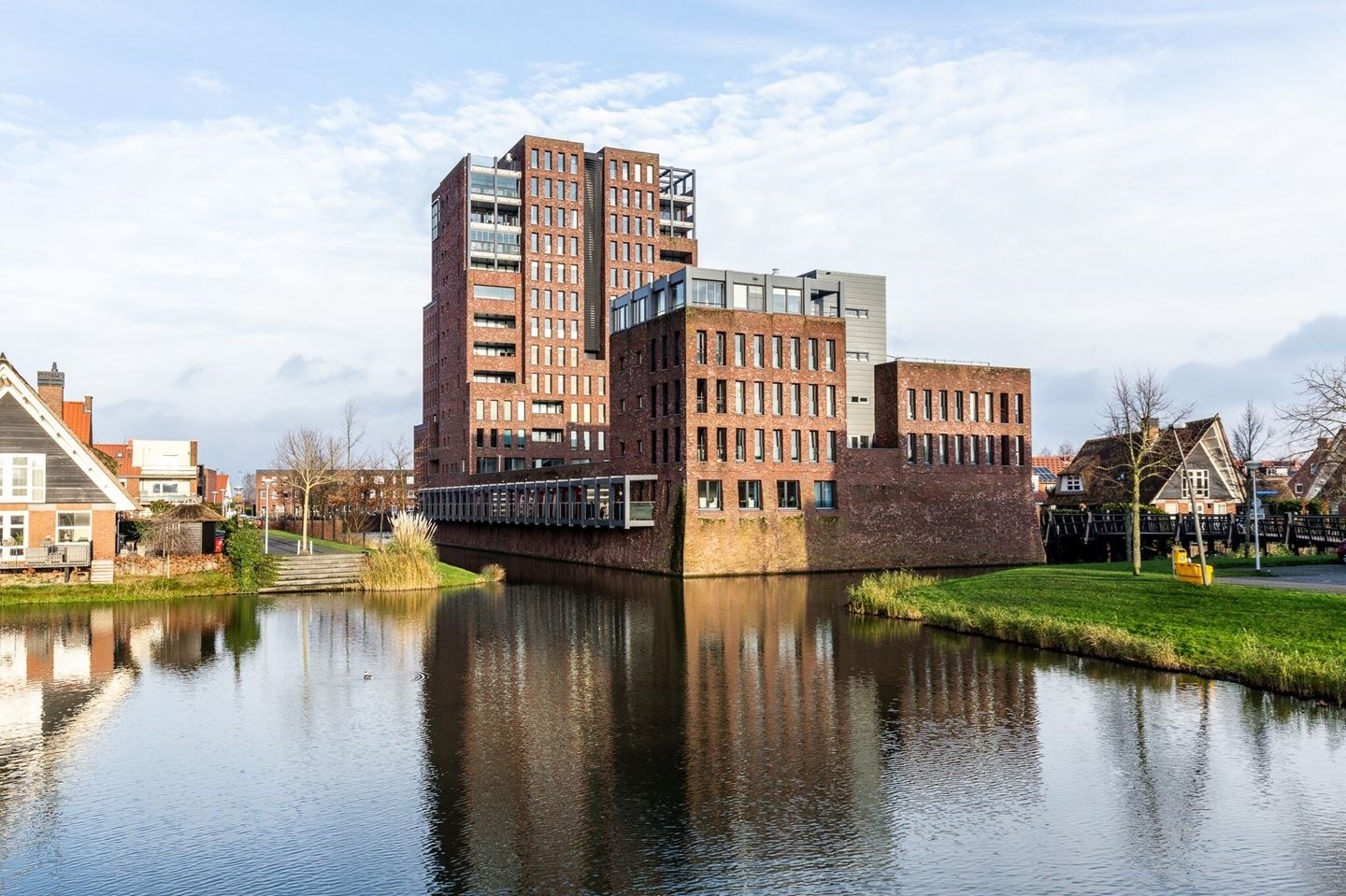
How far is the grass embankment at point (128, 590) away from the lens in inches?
1500

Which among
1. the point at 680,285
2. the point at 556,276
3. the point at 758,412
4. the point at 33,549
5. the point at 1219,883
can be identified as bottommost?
the point at 1219,883

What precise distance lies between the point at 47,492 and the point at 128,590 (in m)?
5.32

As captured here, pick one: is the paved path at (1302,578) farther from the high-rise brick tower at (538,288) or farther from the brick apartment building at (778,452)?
the high-rise brick tower at (538,288)

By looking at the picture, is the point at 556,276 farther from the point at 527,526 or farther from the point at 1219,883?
the point at 1219,883

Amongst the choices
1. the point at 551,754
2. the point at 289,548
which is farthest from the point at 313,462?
the point at 551,754

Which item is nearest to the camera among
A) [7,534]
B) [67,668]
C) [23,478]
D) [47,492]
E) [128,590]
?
[67,668]

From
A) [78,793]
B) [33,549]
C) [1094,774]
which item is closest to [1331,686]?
[1094,774]

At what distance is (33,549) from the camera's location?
40406 millimetres

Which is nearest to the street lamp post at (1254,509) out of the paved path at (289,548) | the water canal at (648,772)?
the water canal at (648,772)

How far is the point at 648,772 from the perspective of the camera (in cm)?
1652

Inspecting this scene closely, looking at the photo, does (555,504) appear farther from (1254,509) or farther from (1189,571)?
(1189,571)

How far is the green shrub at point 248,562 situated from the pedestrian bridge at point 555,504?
779 inches

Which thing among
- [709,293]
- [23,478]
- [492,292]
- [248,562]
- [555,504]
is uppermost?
[492,292]

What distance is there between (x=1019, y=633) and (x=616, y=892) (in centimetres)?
2134
